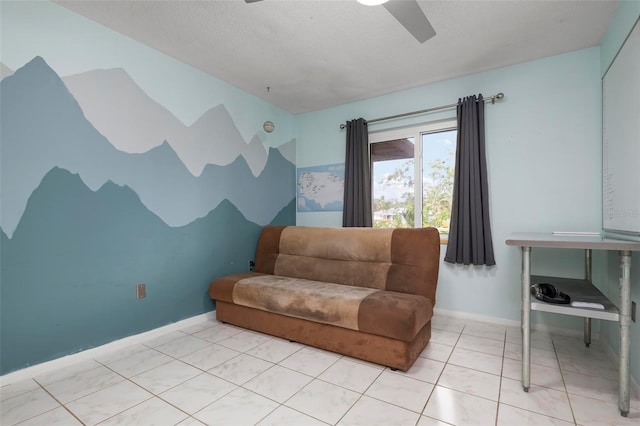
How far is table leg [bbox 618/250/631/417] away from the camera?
1.47 m

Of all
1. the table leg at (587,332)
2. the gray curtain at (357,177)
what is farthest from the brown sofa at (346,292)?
the table leg at (587,332)

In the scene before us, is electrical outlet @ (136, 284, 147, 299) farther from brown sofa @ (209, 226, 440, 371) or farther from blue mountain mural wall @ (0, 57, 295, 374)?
brown sofa @ (209, 226, 440, 371)

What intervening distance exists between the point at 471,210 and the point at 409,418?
199 cm

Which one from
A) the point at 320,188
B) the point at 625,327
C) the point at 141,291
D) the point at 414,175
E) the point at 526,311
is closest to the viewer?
the point at 625,327

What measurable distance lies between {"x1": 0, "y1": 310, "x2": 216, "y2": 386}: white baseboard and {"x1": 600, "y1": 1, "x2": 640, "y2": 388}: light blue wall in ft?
10.8

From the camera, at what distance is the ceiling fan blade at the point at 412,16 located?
1546 millimetres

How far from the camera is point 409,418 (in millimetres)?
1472

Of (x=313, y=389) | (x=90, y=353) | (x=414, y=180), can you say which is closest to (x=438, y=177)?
(x=414, y=180)

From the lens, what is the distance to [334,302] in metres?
2.16

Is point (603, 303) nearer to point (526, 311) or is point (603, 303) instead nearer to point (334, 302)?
point (526, 311)

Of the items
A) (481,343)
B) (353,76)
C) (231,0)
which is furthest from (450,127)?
(231,0)

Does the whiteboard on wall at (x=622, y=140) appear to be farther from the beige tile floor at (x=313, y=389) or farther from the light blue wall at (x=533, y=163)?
the beige tile floor at (x=313, y=389)

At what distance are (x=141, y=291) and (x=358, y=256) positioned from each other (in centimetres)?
190

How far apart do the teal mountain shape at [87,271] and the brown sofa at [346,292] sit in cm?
43
